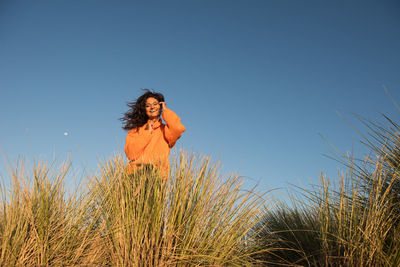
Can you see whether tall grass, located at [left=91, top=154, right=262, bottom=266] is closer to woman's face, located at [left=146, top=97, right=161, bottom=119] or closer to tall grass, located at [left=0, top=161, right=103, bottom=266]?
tall grass, located at [left=0, top=161, right=103, bottom=266]

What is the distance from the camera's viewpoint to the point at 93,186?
2.43 metres

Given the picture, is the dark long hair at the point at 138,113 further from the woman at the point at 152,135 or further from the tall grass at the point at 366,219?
the tall grass at the point at 366,219

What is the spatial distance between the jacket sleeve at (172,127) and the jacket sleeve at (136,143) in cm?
21

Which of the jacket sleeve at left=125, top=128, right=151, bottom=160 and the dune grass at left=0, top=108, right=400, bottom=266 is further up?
the jacket sleeve at left=125, top=128, right=151, bottom=160

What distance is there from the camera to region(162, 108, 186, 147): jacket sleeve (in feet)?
9.16

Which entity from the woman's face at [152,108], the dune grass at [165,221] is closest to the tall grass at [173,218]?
the dune grass at [165,221]

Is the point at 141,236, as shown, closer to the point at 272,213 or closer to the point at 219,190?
the point at 219,190

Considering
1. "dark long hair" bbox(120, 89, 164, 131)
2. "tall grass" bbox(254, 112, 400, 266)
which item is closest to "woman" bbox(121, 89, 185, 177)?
"dark long hair" bbox(120, 89, 164, 131)

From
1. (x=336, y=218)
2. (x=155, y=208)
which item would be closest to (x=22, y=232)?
(x=155, y=208)

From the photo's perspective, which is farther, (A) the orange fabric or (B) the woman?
(A) the orange fabric

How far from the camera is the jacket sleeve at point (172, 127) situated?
Answer: 279 cm

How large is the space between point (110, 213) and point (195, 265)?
70 centimetres

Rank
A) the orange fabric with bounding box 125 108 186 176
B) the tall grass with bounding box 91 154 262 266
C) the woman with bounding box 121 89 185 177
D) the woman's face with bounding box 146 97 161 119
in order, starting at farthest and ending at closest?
the woman's face with bounding box 146 97 161 119 → the orange fabric with bounding box 125 108 186 176 → the woman with bounding box 121 89 185 177 → the tall grass with bounding box 91 154 262 266

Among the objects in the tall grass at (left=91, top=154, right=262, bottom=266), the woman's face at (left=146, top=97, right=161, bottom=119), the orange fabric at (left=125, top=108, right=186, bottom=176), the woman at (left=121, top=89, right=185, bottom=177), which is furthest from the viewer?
the woman's face at (left=146, top=97, right=161, bottom=119)
